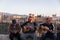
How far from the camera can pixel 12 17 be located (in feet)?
6.21

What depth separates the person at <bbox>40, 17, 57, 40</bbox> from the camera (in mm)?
1889

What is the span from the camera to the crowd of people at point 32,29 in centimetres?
188

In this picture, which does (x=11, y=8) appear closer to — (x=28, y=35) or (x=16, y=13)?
(x=16, y=13)

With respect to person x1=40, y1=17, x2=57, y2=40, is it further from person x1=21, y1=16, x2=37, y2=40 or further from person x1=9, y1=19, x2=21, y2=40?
person x1=9, y1=19, x2=21, y2=40

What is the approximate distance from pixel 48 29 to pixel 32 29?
0.78 ft

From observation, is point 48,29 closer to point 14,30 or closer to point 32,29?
point 32,29

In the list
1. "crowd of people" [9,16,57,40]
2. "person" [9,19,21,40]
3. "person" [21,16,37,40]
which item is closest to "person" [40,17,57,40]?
"crowd of people" [9,16,57,40]

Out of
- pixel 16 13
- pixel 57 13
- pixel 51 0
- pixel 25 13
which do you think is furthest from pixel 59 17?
pixel 16 13

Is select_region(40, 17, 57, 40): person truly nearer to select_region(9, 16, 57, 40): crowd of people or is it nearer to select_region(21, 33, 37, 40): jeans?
select_region(9, 16, 57, 40): crowd of people

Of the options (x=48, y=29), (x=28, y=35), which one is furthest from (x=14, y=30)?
(x=48, y=29)

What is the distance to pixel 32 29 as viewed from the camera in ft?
6.21

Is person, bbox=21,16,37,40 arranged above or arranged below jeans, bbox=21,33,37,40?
above

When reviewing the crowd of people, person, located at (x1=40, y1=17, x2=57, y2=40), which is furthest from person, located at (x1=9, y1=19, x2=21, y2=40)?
person, located at (x1=40, y1=17, x2=57, y2=40)

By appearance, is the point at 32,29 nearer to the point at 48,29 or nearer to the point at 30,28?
the point at 30,28
